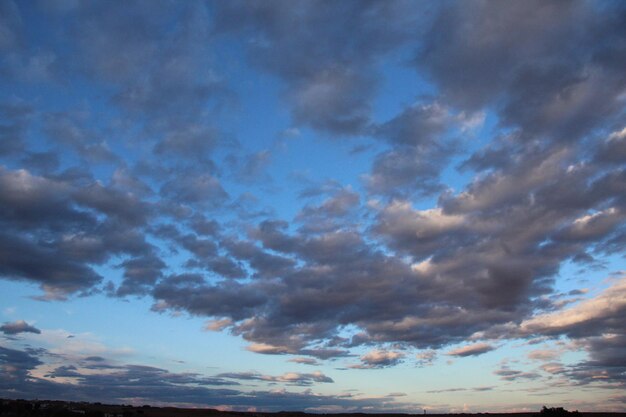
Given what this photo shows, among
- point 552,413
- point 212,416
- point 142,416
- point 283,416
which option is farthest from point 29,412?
point 552,413

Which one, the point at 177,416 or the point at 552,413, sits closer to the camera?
the point at 552,413

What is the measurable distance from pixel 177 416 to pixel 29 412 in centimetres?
6311

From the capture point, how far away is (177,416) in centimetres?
15938

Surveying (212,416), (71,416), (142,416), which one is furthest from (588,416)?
(71,416)

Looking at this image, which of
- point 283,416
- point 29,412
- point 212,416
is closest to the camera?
point 29,412

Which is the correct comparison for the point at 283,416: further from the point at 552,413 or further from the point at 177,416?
the point at 552,413

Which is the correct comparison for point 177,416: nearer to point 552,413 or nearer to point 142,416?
point 142,416

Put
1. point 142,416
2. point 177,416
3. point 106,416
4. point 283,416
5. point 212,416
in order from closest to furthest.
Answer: point 106,416 < point 142,416 < point 177,416 < point 212,416 < point 283,416

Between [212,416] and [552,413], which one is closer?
[552,413]

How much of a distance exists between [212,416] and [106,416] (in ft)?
207

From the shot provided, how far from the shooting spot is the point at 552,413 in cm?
12962

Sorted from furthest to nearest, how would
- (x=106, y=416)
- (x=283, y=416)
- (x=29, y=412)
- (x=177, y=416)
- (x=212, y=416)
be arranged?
(x=283, y=416) < (x=212, y=416) < (x=177, y=416) < (x=106, y=416) < (x=29, y=412)

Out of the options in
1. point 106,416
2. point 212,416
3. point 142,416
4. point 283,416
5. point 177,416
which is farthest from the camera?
point 283,416

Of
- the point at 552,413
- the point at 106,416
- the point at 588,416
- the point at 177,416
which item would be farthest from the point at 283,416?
the point at 588,416
